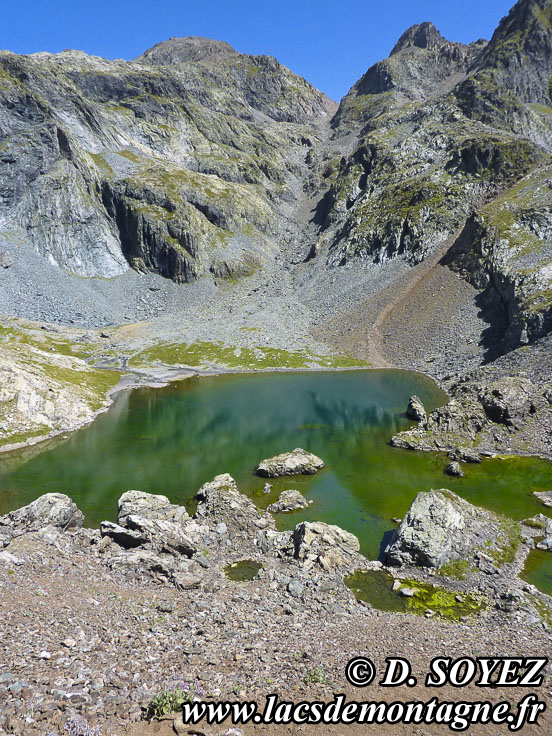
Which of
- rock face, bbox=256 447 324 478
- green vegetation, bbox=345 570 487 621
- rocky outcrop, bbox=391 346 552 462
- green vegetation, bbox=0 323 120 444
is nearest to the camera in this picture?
green vegetation, bbox=345 570 487 621

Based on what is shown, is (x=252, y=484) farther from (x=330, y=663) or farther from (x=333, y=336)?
(x=333, y=336)

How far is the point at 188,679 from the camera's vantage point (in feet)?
47.1

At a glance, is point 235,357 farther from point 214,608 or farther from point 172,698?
point 172,698

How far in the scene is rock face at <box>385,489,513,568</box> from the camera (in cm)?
2828

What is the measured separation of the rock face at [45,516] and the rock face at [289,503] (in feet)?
57.1

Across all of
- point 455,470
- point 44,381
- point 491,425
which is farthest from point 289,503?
point 44,381

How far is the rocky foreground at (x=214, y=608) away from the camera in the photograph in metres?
13.6

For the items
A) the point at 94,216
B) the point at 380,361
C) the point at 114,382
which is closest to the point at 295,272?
the point at 380,361

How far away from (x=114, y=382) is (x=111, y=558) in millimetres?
69657

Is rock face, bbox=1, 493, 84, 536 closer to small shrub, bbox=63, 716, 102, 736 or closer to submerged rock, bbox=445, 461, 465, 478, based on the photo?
small shrub, bbox=63, 716, 102, 736

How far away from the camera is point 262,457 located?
168 ft

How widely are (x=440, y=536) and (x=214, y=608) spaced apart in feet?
57.6

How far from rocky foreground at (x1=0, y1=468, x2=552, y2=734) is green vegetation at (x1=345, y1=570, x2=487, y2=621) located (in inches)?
14.1

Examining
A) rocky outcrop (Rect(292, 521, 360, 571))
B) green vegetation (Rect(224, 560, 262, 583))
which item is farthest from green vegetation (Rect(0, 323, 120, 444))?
rocky outcrop (Rect(292, 521, 360, 571))
